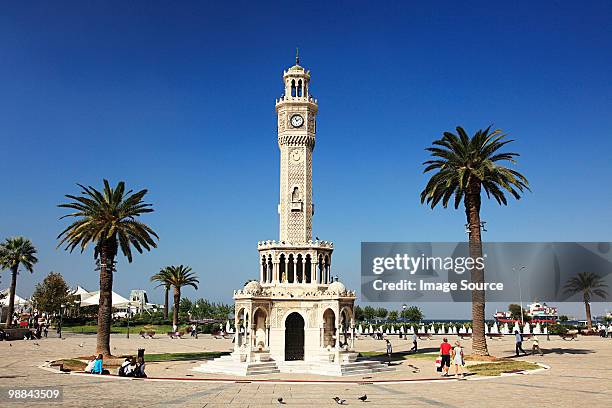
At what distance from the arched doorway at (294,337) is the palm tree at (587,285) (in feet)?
189

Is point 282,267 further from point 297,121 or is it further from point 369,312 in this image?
point 369,312

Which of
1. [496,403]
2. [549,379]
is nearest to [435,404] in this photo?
[496,403]

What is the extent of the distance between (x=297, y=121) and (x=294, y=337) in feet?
54.1

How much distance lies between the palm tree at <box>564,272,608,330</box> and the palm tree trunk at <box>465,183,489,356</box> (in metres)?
48.5

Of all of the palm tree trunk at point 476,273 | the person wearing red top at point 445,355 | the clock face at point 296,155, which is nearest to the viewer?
the person wearing red top at point 445,355

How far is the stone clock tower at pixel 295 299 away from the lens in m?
37.0

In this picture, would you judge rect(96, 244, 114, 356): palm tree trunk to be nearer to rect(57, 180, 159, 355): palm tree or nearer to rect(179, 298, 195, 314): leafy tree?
rect(57, 180, 159, 355): palm tree

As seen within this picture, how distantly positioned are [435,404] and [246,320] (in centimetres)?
1895

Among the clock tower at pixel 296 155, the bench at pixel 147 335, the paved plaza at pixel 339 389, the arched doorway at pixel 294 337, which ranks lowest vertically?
the bench at pixel 147 335

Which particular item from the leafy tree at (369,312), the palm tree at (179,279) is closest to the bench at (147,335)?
the palm tree at (179,279)

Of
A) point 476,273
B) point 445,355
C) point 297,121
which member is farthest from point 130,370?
point 476,273

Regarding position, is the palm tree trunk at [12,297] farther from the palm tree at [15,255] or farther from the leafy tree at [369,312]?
the leafy tree at [369,312]

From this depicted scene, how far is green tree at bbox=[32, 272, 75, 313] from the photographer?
8056 cm

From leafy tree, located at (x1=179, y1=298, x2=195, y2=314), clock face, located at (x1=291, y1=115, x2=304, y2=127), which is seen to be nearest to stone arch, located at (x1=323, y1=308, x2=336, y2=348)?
clock face, located at (x1=291, y1=115, x2=304, y2=127)
